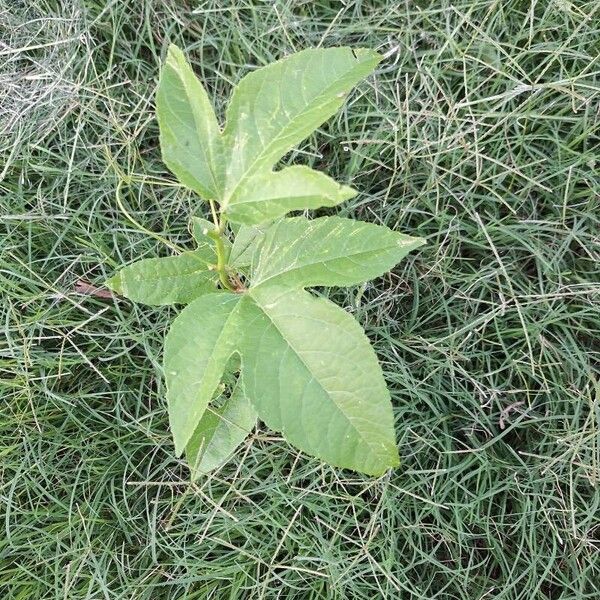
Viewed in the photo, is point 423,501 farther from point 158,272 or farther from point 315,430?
point 158,272

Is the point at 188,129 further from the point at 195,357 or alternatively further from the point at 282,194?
the point at 195,357

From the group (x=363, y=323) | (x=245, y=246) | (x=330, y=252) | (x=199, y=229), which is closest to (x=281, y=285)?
(x=330, y=252)

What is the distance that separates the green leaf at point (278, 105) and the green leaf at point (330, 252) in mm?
127

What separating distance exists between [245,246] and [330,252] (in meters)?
0.22

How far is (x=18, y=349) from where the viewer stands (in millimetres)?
1633

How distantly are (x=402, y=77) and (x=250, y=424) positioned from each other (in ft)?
3.10

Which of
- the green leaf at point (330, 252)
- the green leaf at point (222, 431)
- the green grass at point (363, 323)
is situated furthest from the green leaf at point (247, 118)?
the green grass at point (363, 323)

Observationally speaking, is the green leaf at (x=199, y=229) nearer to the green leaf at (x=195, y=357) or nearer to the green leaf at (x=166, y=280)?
the green leaf at (x=166, y=280)

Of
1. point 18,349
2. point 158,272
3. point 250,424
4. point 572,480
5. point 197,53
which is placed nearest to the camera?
point 158,272

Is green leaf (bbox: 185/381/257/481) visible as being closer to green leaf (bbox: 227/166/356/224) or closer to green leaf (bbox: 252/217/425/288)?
green leaf (bbox: 252/217/425/288)

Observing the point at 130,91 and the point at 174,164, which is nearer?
the point at 174,164

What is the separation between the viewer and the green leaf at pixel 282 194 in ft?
2.75

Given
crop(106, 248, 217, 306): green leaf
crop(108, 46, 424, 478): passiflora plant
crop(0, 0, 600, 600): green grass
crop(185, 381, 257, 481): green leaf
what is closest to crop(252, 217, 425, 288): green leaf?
crop(108, 46, 424, 478): passiflora plant

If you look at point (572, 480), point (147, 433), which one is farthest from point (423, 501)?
point (147, 433)
